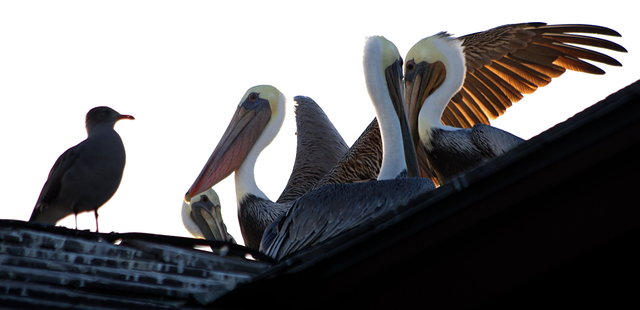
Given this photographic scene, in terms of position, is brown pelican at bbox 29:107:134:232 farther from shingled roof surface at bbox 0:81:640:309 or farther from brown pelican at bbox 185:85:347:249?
brown pelican at bbox 185:85:347:249

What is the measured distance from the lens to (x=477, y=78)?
40.5 feet

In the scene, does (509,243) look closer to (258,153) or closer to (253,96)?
(258,153)

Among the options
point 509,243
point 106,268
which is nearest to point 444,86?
point 106,268

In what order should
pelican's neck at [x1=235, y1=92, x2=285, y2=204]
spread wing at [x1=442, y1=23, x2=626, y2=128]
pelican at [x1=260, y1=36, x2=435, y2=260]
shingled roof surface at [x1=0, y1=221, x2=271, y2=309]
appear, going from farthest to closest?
pelican's neck at [x1=235, y1=92, x2=285, y2=204] → spread wing at [x1=442, y1=23, x2=626, y2=128] → pelican at [x1=260, y1=36, x2=435, y2=260] → shingled roof surface at [x1=0, y1=221, x2=271, y2=309]

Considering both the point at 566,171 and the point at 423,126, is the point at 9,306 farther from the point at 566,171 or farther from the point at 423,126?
the point at 423,126

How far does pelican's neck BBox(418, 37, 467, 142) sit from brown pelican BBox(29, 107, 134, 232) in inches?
164

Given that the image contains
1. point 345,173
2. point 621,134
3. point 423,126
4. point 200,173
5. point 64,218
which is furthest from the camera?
point 200,173

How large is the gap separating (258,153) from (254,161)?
11 centimetres

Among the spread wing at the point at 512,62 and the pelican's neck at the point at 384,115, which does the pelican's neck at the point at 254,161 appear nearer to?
the spread wing at the point at 512,62

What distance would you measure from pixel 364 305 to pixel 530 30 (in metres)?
8.99

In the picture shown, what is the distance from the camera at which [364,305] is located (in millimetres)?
3250

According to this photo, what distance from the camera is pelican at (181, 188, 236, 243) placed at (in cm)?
1370

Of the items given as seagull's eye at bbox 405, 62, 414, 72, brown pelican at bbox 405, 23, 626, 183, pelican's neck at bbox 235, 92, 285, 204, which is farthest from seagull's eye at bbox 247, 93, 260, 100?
seagull's eye at bbox 405, 62, 414, 72

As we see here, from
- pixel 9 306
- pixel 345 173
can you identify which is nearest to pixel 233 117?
pixel 345 173
